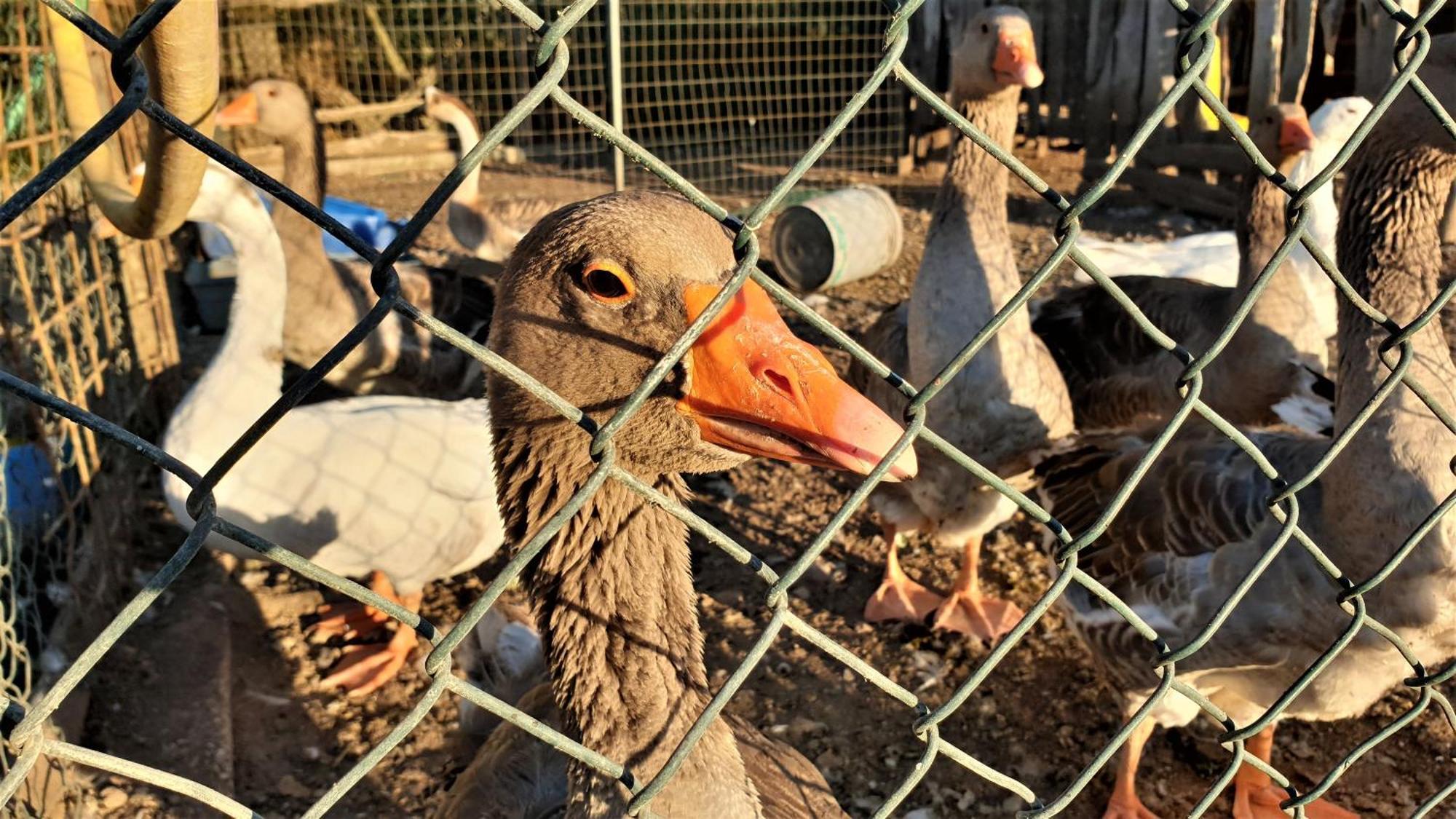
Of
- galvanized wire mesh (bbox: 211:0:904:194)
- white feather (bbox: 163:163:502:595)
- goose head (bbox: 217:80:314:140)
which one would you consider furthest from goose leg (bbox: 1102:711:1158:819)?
galvanized wire mesh (bbox: 211:0:904:194)

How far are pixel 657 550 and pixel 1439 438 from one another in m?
1.92

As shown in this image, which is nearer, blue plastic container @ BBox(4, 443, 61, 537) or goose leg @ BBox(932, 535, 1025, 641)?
blue plastic container @ BBox(4, 443, 61, 537)

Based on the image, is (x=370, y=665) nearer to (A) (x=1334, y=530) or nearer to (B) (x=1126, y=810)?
(B) (x=1126, y=810)

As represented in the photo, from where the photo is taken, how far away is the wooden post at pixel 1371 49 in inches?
312

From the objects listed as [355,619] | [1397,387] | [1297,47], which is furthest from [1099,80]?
[355,619]

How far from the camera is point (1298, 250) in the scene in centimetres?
531

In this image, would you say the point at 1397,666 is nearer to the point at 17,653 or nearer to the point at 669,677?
the point at 669,677

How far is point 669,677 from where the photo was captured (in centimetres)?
184

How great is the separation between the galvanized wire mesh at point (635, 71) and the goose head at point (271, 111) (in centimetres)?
423

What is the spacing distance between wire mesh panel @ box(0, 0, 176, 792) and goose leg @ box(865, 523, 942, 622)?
293 cm

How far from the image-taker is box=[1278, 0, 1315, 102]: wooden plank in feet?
27.4

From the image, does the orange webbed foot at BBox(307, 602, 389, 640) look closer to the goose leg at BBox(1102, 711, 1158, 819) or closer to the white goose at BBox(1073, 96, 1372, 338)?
the goose leg at BBox(1102, 711, 1158, 819)

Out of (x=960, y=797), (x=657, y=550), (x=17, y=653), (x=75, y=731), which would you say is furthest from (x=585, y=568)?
(x=75, y=731)

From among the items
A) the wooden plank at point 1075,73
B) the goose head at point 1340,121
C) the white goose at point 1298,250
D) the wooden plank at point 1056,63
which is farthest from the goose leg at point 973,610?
the wooden plank at point 1056,63
